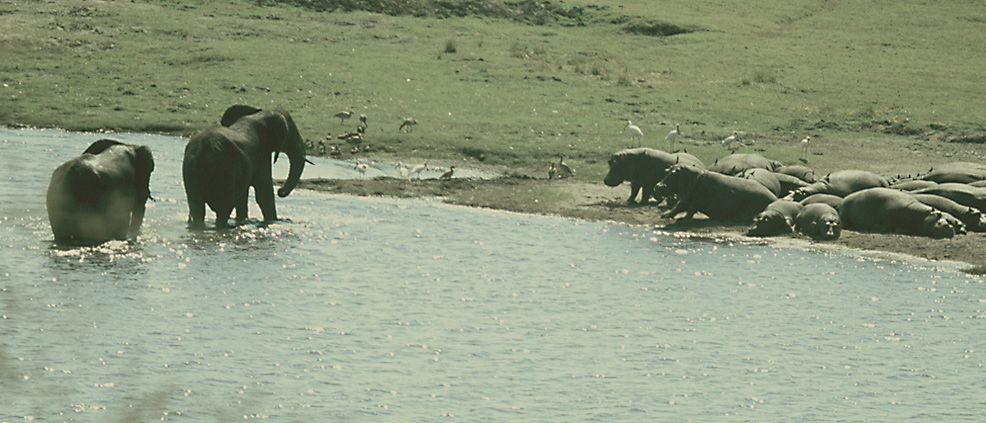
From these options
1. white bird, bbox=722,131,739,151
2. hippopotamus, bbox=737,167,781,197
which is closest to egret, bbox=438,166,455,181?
hippopotamus, bbox=737,167,781,197

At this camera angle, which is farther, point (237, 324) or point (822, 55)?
point (822, 55)

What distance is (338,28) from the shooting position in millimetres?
37875

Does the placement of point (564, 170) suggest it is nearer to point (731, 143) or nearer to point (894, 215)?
point (731, 143)

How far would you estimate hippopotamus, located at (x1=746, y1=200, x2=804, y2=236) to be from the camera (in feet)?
58.1

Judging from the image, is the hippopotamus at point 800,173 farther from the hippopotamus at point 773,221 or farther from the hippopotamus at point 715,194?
the hippopotamus at point 773,221

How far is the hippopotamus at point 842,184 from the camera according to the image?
19594mm

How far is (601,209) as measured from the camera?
20.2 meters

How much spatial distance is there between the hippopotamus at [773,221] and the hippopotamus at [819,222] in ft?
0.53

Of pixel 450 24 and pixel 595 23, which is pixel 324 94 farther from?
pixel 595 23

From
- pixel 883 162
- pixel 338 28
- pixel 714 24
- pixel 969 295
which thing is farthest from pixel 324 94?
pixel 714 24

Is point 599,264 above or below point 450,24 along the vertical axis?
below

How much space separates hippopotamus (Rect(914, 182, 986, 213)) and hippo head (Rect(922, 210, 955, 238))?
159 centimetres

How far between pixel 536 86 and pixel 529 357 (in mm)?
21451

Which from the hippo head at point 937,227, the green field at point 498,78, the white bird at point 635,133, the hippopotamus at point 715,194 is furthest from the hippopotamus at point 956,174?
the white bird at point 635,133
